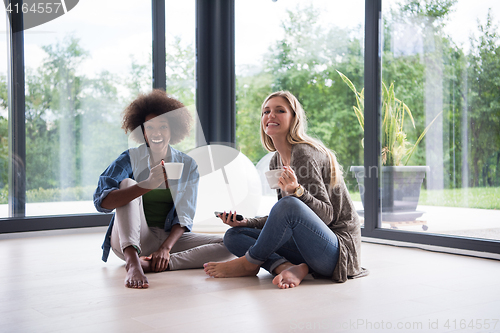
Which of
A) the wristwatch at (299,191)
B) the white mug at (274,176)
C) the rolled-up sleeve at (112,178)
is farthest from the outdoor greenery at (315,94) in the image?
the rolled-up sleeve at (112,178)

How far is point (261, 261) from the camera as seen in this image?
74.8 inches

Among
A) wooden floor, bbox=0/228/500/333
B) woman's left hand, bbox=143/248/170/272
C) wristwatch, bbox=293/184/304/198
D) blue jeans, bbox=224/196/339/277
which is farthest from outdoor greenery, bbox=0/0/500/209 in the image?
woman's left hand, bbox=143/248/170/272

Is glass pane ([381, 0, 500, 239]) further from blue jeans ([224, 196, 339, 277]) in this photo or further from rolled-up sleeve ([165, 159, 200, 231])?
rolled-up sleeve ([165, 159, 200, 231])

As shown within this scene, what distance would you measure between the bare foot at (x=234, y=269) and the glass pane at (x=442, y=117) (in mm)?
1324

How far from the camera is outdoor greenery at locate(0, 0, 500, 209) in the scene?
2.57m

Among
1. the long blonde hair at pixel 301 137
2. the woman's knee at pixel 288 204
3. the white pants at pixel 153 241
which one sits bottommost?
the white pants at pixel 153 241

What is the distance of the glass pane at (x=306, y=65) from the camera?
3.23 metres

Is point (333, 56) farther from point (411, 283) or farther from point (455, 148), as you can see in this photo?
point (411, 283)

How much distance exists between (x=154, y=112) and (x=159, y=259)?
743mm

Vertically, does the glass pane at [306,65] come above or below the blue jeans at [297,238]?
above

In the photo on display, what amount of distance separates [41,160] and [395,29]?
106 inches

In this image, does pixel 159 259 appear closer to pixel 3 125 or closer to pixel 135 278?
Result: pixel 135 278

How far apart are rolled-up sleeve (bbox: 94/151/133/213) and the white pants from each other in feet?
0.16

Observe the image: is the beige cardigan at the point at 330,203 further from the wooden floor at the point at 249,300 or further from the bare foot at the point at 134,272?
the bare foot at the point at 134,272
